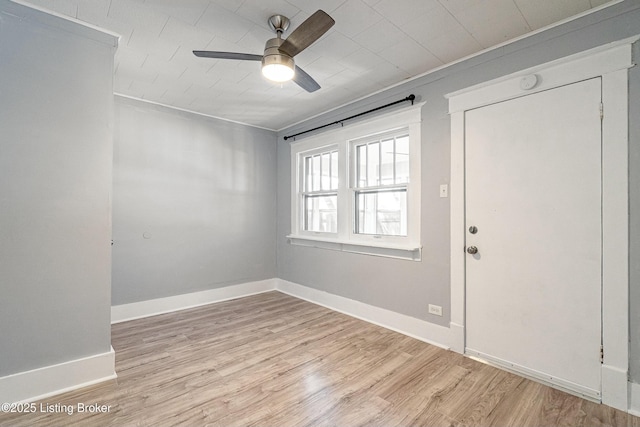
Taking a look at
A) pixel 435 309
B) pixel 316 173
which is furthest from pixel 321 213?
pixel 435 309

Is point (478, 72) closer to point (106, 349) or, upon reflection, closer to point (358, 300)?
point (358, 300)

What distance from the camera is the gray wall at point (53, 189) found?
189 cm

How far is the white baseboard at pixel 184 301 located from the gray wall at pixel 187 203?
0.07m

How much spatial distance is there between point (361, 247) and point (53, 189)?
2906 millimetres

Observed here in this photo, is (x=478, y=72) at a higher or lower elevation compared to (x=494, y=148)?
higher

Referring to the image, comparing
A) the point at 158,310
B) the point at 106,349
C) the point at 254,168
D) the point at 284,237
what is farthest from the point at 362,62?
the point at 158,310

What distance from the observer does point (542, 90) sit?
2162 millimetres

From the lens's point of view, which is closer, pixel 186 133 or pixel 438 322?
pixel 438 322

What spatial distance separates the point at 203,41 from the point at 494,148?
259 cm

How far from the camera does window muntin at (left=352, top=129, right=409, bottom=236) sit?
3164 mm

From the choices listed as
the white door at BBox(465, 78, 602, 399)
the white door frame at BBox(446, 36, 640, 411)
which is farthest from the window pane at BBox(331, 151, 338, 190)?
the white door frame at BBox(446, 36, 640, 411)

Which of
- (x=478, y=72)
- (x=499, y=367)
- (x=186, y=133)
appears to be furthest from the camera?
(x=186, y=133)

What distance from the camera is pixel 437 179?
109 inches

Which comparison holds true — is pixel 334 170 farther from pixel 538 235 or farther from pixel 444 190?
pixel 538 235
